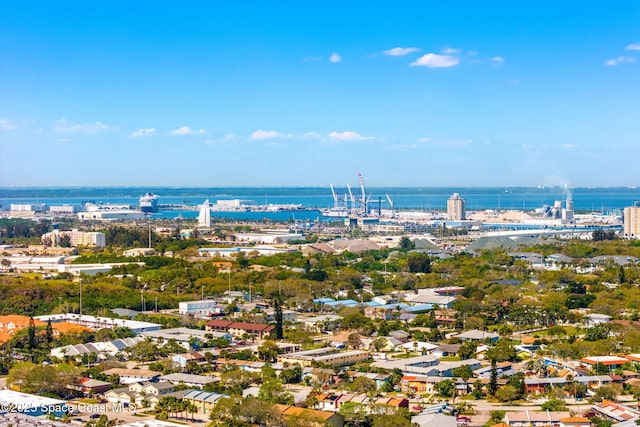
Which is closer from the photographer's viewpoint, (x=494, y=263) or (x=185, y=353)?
(x=185, y=353)

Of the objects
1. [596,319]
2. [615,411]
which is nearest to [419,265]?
[596,319]

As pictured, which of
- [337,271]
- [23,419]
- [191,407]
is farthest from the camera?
[337,271]

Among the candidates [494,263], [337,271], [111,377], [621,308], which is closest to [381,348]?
[111,377]

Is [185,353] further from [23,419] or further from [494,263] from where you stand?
[494,263]

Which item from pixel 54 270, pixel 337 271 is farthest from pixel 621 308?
pixel 54 270

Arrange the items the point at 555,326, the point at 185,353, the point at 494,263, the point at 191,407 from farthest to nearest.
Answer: the point at 494,263
the point at 555,326
the point at 185,353
the point at 191,407

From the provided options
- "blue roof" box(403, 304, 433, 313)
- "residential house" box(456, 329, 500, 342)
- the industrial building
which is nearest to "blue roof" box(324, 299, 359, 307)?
"blue roof" box(403, 304, 433, 313)

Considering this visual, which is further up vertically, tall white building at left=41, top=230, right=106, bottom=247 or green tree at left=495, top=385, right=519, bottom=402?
tall white building at left=41, top=230, right=106, bottom=247

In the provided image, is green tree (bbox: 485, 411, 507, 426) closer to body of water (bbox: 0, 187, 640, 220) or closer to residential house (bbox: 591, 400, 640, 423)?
residential house (bbox: 591, 400, 640, 423)

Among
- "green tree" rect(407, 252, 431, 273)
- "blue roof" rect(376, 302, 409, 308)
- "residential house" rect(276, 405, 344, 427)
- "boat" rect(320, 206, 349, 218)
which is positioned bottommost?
"blue roof" rect(376, 302, 409, 308)

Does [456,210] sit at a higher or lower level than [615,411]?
higher

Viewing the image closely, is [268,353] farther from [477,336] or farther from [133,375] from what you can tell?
[477,336]
